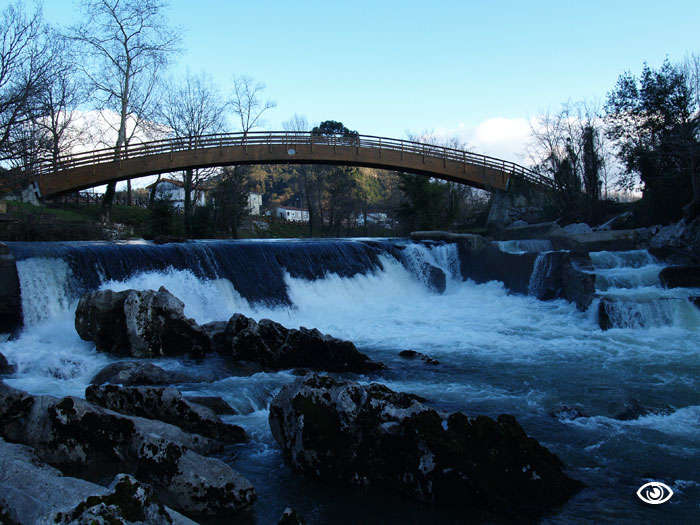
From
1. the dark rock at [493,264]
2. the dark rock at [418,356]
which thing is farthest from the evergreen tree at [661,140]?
the dark rock at [418,356]

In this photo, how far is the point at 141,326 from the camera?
30.7 ft

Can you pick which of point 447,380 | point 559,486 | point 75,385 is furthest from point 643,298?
point 75,385

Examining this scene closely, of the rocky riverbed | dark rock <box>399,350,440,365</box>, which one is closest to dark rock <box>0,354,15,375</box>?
the rocky riverbed

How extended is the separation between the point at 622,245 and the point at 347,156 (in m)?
13.9

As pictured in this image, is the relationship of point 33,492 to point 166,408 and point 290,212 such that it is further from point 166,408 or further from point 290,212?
point 290,212

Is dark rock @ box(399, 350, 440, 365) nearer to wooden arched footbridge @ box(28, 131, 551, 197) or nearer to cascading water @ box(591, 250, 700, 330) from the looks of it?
cascading water @ box(591, 250, 700, 330)

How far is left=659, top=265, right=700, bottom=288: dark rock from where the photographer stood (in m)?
13.9

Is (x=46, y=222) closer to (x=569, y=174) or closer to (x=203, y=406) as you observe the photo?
(x=203, y=406)

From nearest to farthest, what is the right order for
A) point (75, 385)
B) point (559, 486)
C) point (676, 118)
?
point (559, 486), point (75, 385), point (676, 118)

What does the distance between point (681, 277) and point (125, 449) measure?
14.4 meters

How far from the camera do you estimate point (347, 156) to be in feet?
88.5

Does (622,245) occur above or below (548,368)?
above

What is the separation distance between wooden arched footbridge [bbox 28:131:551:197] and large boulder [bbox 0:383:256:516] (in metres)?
19.4

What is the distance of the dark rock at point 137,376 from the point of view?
758cm
